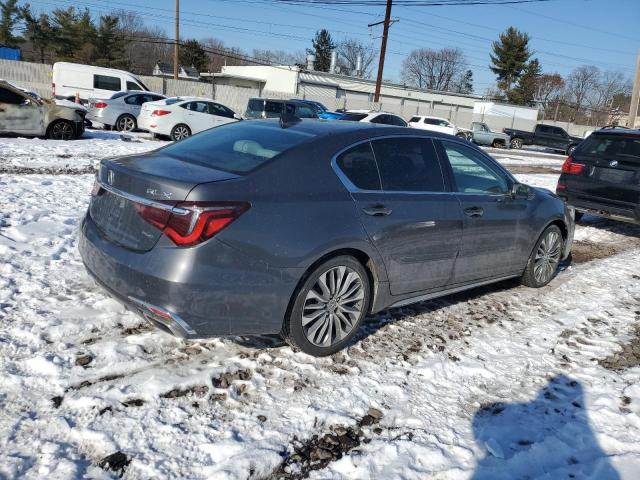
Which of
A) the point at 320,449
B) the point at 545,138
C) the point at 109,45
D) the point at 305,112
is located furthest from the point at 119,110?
the point at 109,45

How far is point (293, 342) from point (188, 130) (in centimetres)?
1493

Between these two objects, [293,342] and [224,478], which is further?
[293,342]

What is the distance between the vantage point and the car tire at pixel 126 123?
18422mm

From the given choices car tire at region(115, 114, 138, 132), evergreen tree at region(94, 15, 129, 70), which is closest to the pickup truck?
car tire at region(115, 114, 138, 132)

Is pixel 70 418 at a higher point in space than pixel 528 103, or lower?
lower

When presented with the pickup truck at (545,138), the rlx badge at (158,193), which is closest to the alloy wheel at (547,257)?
the rlx badge at (158,193)

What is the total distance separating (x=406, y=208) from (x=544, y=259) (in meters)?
2.48

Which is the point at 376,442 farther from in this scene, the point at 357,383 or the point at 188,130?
the point at 188,130

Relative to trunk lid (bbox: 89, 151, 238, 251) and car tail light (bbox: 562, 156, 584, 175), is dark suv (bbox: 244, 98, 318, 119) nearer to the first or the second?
car tail light (bbox: 562, 156, 584, 175)

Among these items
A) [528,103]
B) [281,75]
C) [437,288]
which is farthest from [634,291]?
[528,103]

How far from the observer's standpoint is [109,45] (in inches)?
2092

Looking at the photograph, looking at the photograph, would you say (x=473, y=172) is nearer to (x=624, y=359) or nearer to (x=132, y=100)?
(x=624, y=359)

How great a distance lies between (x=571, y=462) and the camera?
9.54ft

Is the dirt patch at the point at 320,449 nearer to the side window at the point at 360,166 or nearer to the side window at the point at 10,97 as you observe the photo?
the side window at the point at 360,166
